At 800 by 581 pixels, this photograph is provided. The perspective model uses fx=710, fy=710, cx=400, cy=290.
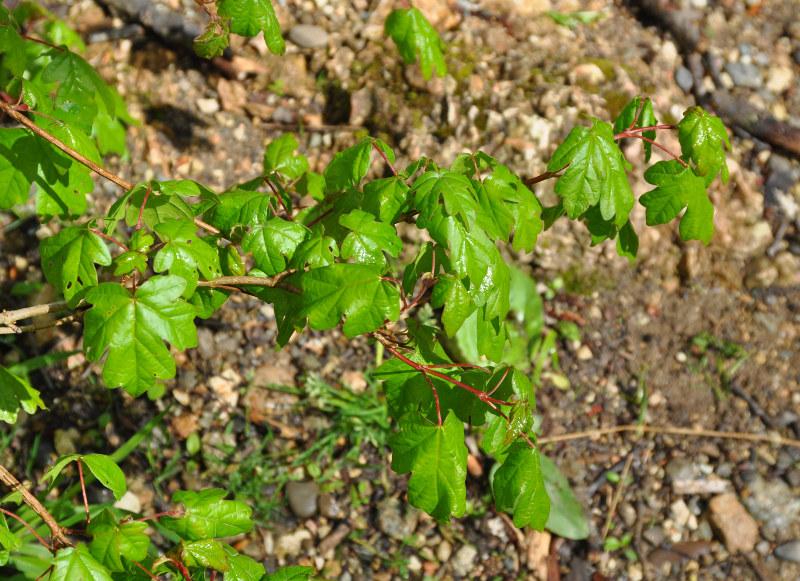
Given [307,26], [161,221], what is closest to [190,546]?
[161,221]

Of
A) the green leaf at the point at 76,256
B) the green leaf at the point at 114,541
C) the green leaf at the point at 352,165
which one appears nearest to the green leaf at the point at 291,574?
the green leaf at the point at 114,541

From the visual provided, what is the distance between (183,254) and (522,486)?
87 cm

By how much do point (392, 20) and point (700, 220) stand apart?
1.47 metres

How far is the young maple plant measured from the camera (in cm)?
143

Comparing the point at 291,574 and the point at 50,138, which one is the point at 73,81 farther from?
the point at 291,574

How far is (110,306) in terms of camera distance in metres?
1.43

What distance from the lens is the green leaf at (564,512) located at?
2863 millimetres

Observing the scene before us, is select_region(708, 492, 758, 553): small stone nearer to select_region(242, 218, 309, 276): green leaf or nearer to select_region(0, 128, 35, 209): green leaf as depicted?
select_region(242, 218, 309, 276): green leaf

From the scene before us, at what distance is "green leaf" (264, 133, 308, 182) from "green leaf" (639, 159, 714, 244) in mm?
944

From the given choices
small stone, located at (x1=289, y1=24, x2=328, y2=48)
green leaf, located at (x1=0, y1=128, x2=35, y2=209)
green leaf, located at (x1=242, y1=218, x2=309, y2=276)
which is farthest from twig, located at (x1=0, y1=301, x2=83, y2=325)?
small stone, located at (x1=289, y1=24, x2=328, y2=48)

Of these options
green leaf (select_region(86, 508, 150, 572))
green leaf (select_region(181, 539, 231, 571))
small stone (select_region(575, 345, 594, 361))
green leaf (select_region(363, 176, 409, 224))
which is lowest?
small stone (select_region(575, 345, 594, 361))

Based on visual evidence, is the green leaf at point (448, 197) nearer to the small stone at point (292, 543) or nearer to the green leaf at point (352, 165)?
the green leaf at point (352, 165)

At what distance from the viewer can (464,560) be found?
278 centimetres

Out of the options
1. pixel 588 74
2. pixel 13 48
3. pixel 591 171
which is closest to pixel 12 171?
pixel 13 48
